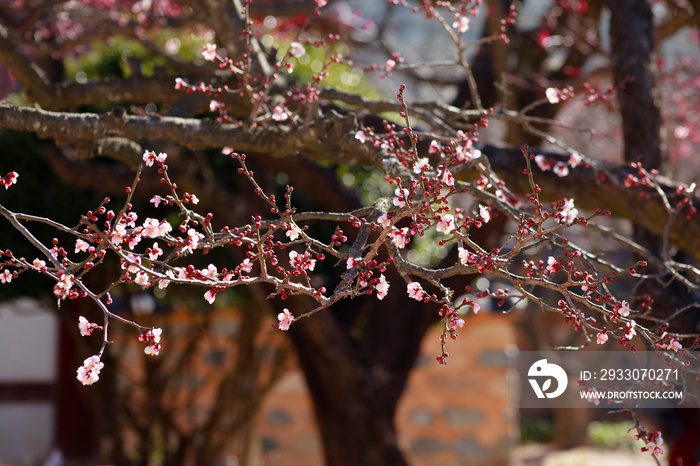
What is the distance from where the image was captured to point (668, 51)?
1081 cm

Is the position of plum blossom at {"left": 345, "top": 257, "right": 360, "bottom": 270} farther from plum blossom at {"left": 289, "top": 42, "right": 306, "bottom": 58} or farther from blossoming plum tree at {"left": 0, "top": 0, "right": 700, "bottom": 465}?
plum blossom at {"left": 289, "top": 42, "right": 306, "bottom": 58}

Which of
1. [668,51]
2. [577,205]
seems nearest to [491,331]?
[577,205]

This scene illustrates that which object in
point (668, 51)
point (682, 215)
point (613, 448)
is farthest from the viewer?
point (668, 51)

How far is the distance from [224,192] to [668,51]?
864 cm

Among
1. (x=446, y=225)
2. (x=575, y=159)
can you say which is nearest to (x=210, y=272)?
(x=446, y=225)

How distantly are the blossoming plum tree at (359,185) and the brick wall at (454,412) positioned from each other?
5.73 feet

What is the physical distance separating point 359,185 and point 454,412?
2506mm

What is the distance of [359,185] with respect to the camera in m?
5.92

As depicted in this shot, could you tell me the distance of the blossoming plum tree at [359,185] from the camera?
1945 mm

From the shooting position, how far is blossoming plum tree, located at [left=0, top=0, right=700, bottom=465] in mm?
1945

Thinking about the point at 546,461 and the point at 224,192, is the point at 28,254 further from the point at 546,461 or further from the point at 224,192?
the point at 546,461

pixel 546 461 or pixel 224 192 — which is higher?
pixel 224 192

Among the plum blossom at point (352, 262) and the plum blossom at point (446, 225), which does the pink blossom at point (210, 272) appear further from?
the plum blossom at point (446, 225)

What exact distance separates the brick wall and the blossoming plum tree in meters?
1.75
